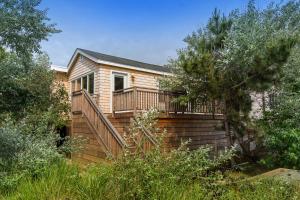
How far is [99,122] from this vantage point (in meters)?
9.42

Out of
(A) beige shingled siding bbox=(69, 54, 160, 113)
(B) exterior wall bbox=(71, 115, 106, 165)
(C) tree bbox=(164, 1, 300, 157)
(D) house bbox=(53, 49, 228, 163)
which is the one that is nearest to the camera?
(C) tree bbox=(164, 1, 300, 157)

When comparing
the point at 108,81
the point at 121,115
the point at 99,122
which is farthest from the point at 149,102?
the point at 108,81

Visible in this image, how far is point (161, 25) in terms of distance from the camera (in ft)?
58.4

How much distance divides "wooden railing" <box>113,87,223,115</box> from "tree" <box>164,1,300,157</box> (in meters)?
0.53

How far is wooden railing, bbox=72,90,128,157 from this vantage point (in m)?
8.08

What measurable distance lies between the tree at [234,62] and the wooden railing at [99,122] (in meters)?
2.68

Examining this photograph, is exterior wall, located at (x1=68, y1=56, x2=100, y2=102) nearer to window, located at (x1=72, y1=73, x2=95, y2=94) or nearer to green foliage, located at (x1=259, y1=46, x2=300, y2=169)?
window, located at (x1=72, y1=73, x2=95, y2=94)

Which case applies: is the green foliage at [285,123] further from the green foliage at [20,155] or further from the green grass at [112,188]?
the green foliage at [20,155]

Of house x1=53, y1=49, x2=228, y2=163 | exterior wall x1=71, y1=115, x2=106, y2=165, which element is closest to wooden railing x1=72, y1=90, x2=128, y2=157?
house x1=53, y1=49, x2=228, y2=163

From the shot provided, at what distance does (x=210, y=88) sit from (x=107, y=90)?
7.25 metres

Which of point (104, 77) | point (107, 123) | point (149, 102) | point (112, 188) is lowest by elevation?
point (112, 188)

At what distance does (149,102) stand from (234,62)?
338 centimetres

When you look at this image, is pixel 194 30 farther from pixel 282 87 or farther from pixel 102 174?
pixel 102 174

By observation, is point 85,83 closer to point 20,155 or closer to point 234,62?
point 234,62
